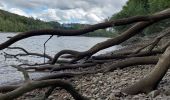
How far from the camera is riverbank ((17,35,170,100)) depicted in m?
9.28

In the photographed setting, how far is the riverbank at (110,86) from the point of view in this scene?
9276 millimetres

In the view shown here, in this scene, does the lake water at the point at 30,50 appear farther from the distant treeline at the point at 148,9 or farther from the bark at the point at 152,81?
the bark at the point at 152,81

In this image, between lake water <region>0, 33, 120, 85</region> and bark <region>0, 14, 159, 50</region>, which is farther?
lake water <region>0, 33, 120, 85</region>

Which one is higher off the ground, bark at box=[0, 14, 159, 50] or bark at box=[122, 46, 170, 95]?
bark at box=[0, 14, 159, 50]

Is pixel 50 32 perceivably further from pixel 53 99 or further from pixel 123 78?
pixel 123 78

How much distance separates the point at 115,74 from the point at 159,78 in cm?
352

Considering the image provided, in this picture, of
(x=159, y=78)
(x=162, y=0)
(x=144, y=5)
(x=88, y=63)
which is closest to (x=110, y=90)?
(x=159, y=78)

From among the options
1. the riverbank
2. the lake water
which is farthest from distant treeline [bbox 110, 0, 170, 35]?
the riverbank

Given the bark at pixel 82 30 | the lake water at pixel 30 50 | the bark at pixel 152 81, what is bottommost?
the lake water at pixel 30 50

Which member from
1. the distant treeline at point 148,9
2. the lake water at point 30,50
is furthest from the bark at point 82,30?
the distant treeline at point 148,9

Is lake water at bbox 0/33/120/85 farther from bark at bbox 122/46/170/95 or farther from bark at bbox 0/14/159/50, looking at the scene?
bark at bbox 122/46/170/95

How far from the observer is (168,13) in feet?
34.8

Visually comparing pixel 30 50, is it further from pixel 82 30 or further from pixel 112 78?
pixel 82 30

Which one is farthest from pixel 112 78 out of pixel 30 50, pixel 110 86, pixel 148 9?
pixel 148 9
